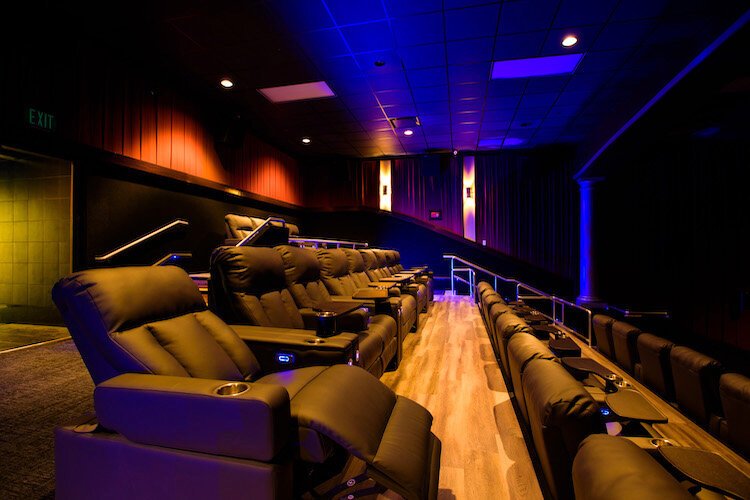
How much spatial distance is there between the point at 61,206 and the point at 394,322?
487cm

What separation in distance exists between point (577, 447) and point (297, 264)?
2.17 m

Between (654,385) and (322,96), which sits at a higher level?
(322,96)

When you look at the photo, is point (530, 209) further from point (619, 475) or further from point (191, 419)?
point (191, 419)

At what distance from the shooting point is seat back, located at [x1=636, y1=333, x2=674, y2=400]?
8.16ft

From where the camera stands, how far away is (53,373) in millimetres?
2723

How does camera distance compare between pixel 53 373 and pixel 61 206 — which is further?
pixel 61 206

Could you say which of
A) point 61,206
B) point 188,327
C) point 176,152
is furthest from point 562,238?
point 61,206

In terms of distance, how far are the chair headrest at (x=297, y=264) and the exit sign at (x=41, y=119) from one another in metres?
2.74

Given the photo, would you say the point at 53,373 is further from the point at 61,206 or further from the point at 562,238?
the point at 562,238

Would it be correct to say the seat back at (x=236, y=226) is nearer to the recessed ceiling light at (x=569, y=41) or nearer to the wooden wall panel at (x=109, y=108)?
the wooden wall panel at (x=109, y=108)

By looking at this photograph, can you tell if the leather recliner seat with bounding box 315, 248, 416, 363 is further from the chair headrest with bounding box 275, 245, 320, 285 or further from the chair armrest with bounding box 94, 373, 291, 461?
the chair armrest with bounding box 94, 373, 291, 461

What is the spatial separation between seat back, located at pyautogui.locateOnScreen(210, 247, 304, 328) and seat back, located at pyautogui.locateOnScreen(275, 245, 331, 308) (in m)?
0.40

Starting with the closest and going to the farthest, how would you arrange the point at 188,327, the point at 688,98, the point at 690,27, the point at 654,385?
the point at 188,327 < the point at 654,385 < the point at 688,98 < the point at 690,27

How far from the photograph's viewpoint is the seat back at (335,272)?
11.2ft
